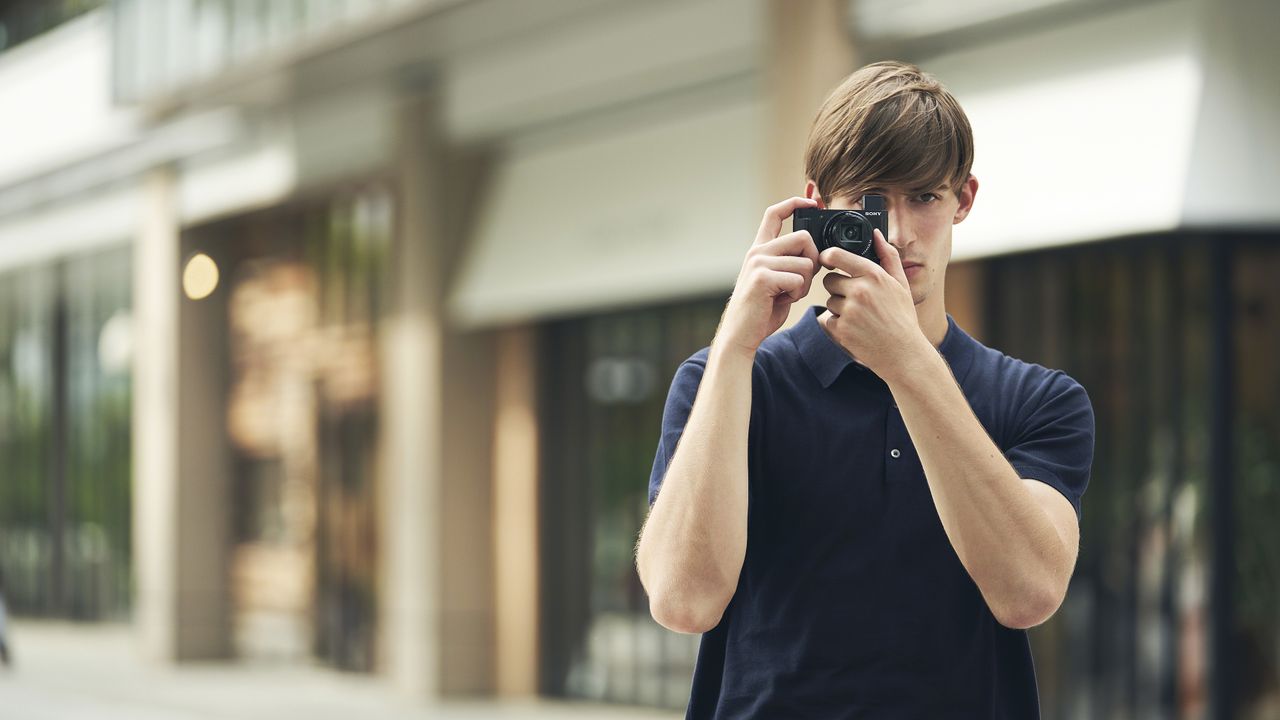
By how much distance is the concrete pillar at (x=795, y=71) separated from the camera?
33.3ft

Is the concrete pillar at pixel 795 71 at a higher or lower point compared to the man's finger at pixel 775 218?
higher

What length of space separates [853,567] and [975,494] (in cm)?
21

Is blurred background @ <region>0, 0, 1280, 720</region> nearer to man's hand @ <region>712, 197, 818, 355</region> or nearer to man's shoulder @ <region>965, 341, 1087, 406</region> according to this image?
man's shoulder @ <region>965, 341, 1087, 406</region>

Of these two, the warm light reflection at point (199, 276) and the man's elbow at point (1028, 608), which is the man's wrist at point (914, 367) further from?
the warm light reflection at point (199, 276)

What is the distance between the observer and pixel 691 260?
11.7 meters

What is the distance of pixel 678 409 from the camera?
2.28 m

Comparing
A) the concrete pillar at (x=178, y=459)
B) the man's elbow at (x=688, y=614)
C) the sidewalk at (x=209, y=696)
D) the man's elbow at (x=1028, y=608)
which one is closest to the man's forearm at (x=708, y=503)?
the man's elbow at (x=688, y=614)

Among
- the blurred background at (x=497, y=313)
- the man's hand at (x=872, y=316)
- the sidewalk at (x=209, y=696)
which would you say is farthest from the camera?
the sidewalk at (x=209, y=696)

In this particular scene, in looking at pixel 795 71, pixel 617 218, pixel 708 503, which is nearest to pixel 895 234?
pixel 708 503

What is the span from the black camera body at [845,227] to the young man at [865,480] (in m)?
0.03

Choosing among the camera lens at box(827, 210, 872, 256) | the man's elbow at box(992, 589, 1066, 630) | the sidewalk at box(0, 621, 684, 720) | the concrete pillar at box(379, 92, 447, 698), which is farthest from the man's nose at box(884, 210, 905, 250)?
the concrete pillar at box(379, 92, 447, 698)

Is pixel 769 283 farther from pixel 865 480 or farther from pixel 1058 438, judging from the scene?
pixel 1058 438

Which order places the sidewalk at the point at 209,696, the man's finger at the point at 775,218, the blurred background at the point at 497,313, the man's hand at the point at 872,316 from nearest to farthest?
the man's hand at the point at 872,316 → the man's finger at the point at 775,218 → the blurred background at the point at 497,313 → the sidewalk at the point at 209,696

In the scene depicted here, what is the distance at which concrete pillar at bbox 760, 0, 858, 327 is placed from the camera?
1016 cm
